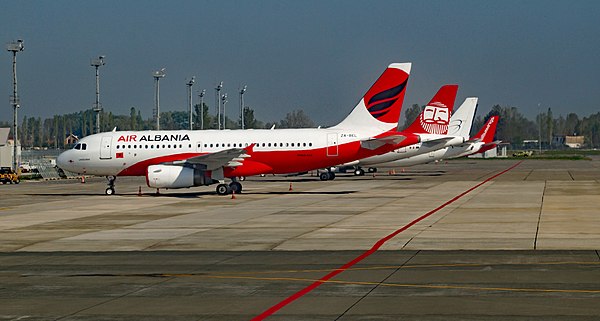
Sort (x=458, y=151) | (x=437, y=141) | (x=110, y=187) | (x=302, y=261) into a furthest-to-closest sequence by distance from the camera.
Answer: (x=458, y=151)
(x=437, y=141)
(x=110, y=187)
(x=302, y=261)

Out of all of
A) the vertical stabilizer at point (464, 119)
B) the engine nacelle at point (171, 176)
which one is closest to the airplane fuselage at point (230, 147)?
the engine nacelle at point (171, 176)

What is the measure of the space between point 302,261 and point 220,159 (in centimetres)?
2608

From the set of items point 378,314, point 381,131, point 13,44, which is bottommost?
point 378,314

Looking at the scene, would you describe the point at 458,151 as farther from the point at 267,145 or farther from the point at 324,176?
the point at 267,145

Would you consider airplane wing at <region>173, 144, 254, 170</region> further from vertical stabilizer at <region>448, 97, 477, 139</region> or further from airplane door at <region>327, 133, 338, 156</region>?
vertical stabilizer at <region>448, 97, 477, 139</region>

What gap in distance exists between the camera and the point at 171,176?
145ft

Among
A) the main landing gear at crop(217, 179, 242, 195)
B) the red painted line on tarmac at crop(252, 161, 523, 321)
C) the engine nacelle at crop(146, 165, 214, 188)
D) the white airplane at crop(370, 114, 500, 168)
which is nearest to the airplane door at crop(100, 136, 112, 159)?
the engine nacelle at crop(146, 165, 214, 188)

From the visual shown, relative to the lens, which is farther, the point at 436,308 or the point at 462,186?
the point at 462,186

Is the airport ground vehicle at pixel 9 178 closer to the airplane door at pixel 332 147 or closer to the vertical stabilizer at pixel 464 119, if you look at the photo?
the airplane door at pixel 332 147

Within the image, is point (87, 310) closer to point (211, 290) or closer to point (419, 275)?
point (211, 290)

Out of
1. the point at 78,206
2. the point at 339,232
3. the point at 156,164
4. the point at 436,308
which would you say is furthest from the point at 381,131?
the point at 436,308

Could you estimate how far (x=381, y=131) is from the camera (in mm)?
48625

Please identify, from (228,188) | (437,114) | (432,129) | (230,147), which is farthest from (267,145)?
(437,114)

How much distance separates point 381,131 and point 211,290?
34.0m
